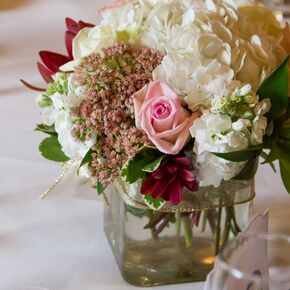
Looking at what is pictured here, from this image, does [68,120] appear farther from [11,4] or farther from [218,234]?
[11,4]

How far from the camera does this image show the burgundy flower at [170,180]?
758mm

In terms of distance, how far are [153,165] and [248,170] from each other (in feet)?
0.41

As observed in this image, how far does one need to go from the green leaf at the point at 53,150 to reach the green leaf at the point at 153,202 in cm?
12

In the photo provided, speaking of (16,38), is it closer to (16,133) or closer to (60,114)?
(16,133)

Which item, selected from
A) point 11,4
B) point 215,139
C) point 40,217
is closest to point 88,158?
point 215,139

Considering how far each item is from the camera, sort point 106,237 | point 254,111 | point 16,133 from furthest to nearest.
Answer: point 16,133 → point 106,237 → point 254,111

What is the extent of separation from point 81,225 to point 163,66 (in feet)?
1.13

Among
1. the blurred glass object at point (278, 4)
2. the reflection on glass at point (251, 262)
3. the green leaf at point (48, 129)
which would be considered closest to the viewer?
the reflection on glass at point (251, 262)

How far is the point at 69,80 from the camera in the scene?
31.2 inches

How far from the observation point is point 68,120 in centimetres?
78

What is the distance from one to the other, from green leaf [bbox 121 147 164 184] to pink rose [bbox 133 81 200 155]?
0.08 feet

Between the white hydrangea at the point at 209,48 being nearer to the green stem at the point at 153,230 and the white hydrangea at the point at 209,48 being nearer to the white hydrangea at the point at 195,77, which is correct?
the white hydrangea at the point at 195,77

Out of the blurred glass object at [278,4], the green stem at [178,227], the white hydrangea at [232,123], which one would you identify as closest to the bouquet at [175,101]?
the white hydrangea at [232,123]

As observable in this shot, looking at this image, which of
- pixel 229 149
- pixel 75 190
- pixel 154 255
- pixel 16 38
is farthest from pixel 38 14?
pixel 229 149
